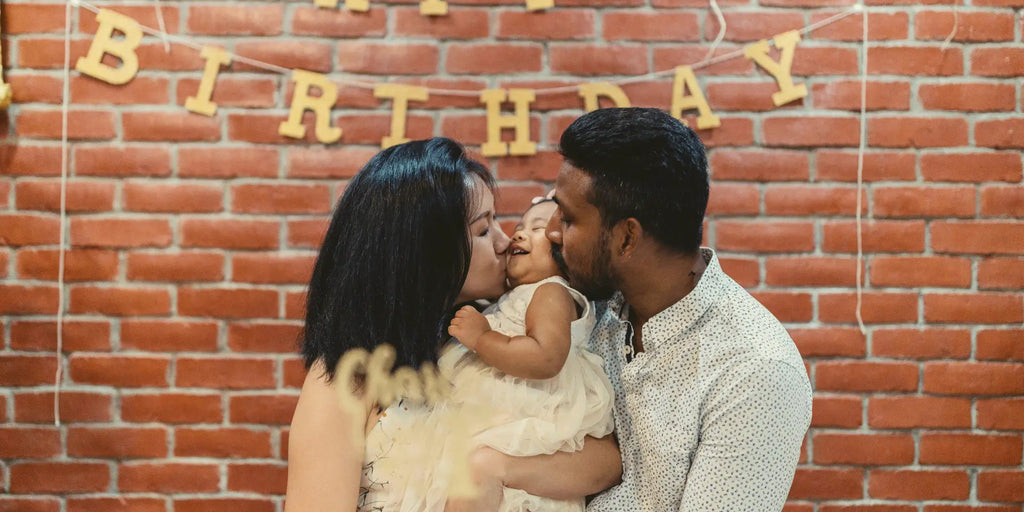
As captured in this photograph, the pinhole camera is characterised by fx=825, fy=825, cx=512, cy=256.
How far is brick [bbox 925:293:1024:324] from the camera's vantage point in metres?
1.92

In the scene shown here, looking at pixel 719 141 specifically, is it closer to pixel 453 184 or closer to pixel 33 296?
pixel 453 184

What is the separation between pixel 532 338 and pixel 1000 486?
4.29 ft

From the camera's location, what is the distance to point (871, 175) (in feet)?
6.30

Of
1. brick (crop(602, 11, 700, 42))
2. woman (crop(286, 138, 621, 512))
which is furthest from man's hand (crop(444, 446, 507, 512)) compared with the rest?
brick (crop(602, 11, 700, 42))

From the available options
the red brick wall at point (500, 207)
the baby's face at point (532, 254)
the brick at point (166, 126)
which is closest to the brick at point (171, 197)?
the red brick wall at point (500, 207)

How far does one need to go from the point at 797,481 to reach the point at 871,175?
29.0 inches

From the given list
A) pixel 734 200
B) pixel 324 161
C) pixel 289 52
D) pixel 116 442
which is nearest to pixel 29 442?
pixel 116 442

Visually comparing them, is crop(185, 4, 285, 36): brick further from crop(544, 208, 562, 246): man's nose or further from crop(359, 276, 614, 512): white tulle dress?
crop(359, 276, 614, 512): white tulle dress

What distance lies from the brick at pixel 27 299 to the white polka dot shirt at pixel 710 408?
136 cm

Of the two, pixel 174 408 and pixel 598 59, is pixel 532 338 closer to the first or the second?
pixel 598 59

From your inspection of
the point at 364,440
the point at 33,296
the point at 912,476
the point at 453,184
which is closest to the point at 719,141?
the point at 453,184

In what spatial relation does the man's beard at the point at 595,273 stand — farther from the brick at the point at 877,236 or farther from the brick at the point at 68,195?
the brick at the point at 68,195

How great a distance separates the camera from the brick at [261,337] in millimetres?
1935

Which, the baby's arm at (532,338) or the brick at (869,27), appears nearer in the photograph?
the baby's arm at (532,338)
